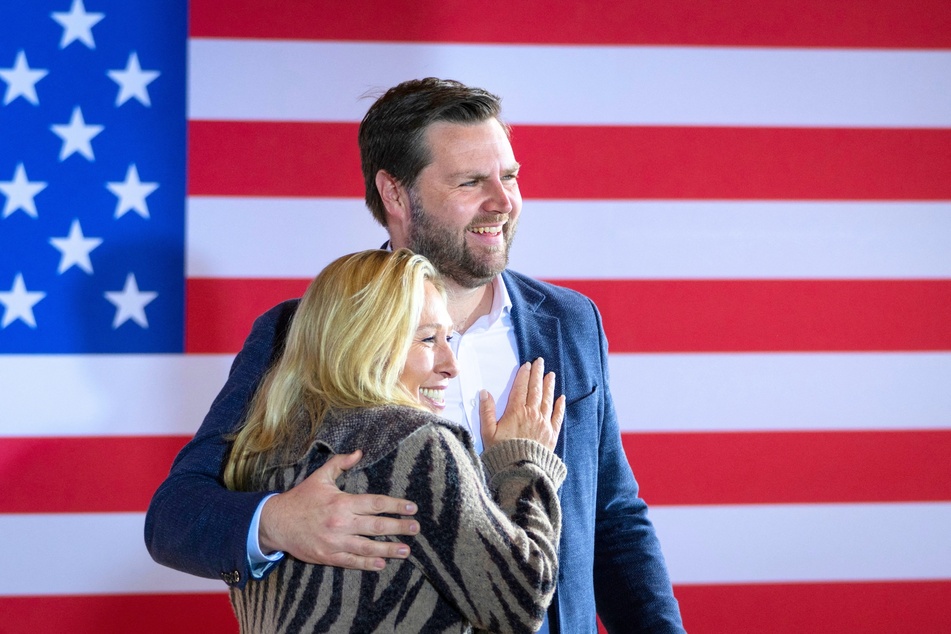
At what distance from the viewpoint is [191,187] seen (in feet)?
6.31

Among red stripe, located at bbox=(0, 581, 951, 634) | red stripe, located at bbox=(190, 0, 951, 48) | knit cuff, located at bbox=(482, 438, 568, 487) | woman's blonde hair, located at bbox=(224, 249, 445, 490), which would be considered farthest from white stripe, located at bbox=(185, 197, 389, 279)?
knit cuff, located at bbox=(482, 438, 568, 487)

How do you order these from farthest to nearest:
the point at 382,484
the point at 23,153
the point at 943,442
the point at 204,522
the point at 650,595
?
the point at 943,442 → the point at 23,153 → the point at 650,595 → the point at 204,522 → the point at 382,484

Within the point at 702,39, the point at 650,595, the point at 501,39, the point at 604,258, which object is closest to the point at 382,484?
the point at 650,595

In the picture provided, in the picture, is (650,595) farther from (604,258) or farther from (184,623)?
(184,623)

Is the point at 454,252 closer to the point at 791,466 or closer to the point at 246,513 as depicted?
the point at 246,513

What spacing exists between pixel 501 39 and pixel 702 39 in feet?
1.44

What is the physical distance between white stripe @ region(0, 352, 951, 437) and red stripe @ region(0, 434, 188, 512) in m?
0.03

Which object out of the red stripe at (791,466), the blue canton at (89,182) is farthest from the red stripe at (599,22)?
the red stripe at (791,466)

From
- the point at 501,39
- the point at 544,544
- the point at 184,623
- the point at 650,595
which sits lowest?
the point at 184,623

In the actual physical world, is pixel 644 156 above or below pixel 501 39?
below

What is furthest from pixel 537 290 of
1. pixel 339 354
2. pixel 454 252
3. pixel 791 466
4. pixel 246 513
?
pixel 791 466

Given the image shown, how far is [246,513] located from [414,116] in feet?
2.19

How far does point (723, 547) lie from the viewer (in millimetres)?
2025

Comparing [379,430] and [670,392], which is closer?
[379,430]
